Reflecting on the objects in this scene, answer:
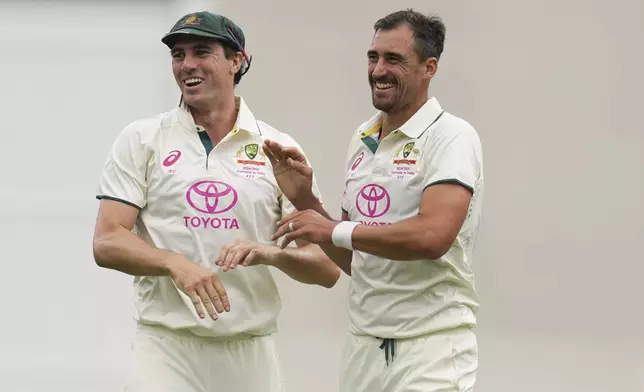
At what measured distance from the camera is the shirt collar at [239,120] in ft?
10.3

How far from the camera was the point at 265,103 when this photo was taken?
446cm

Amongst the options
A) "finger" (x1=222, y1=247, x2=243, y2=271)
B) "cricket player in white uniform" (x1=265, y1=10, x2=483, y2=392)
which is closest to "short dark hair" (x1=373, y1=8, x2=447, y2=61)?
"cricket player in white uniform" (x1=265, y1=10, x2=483, y2=392)

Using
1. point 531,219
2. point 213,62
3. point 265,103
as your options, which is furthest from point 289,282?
point 213,62

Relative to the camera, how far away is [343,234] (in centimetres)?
279

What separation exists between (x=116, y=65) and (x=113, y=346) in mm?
1168

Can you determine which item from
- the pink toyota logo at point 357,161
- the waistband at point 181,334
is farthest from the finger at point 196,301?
the pink toyota logo at point 357,161

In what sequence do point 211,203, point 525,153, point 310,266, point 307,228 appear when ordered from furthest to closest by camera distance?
point 525,153, point 310,266, point 211,203, point 307,228

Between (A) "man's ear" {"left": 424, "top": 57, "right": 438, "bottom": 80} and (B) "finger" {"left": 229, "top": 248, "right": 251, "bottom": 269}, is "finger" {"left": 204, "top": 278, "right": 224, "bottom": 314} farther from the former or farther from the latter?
(A) "man's ear" {"left": 424, "top": 57, "right": 438, "bottom": 80}

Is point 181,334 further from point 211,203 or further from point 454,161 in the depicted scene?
point 454,161

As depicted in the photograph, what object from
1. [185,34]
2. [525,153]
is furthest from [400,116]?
[525,153]

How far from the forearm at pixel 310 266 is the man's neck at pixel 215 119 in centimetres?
39

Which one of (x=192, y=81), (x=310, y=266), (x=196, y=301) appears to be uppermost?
(x=192, y=81)

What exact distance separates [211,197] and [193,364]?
1.49 ft

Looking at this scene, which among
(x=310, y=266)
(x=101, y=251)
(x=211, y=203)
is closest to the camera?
(x=101, y=251)
